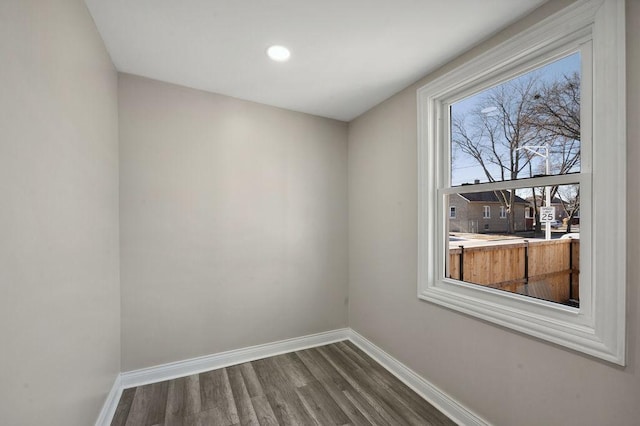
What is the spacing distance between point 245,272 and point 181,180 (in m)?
0.96

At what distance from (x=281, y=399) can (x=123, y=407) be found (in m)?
1.07

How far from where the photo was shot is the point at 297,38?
5.40ft

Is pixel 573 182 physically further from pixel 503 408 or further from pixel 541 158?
pixel 503 408

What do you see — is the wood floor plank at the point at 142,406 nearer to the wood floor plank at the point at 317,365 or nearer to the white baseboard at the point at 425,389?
the wood floor plank at the point at 317,365

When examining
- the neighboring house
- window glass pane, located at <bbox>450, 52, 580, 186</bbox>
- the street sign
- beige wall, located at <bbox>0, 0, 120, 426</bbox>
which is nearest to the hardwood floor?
beige wall, located at <bbox>0, 0, 120, 426</bbox>

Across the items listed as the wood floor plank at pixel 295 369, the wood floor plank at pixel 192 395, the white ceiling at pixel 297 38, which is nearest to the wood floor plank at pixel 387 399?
the wood floor plank at pixel 295 369

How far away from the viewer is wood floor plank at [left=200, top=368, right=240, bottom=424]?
71.4 inches

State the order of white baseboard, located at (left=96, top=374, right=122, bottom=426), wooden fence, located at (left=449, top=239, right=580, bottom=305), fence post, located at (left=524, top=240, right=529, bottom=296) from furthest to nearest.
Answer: white baseboard, located at (left=96, top=374, right=122, bottom=426)
fence post, located at (left=524, top=240, right=529, bottom=296)
wooden fence, located at (left=449, top=239, right=580, bottom=305)

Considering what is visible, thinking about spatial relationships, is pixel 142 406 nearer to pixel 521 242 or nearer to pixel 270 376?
pixel 270 376

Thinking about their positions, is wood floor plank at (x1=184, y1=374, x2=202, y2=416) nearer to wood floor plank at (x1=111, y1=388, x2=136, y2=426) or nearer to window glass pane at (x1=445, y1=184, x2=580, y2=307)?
wood floor plank at (x1=111, y1=388, x2=136, y2=426)

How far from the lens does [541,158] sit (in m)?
1.47

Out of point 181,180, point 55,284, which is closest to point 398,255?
point 181,180

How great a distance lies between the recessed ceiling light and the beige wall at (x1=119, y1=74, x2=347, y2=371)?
28.8 inches

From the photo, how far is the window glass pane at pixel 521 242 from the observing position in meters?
1.36
